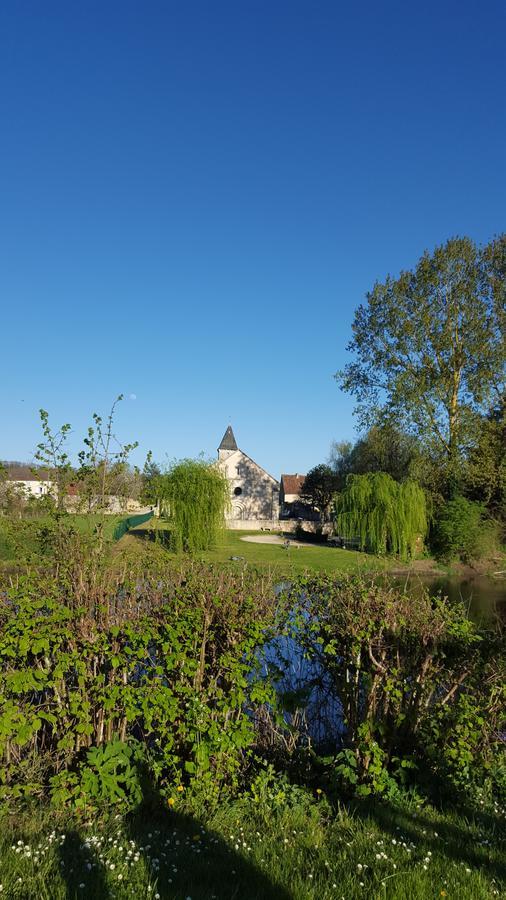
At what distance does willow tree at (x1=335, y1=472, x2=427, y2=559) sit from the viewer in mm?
31141

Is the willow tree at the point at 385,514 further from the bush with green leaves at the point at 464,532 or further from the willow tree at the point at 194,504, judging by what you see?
the willow tree at the point at 194,504

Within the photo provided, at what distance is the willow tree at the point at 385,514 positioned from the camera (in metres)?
31.1

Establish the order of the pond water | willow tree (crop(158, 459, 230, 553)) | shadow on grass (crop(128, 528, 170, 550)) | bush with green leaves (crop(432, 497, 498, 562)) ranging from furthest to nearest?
willow tree (crop(158, 459, 230, 553)), bush with green leaves (crop(432, 497, 498, 562)), shadow on grass (crop(128, 528, 170, 550)), the pond water

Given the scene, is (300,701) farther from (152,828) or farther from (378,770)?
(152,828)

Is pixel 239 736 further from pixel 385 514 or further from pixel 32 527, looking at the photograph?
pixel 385 514

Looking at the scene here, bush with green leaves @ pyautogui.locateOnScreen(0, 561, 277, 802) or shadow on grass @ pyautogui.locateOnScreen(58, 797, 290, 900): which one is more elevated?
bush with green leaves @ pyautogui.locateOnScreen(0, 561, 277, 802)

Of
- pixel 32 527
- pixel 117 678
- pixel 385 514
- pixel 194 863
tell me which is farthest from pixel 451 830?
pixel 385 514

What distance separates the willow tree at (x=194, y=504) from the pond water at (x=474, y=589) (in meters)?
11.6

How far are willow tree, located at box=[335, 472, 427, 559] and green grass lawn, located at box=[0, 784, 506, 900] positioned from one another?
2650 cm

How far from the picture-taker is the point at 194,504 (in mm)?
31891

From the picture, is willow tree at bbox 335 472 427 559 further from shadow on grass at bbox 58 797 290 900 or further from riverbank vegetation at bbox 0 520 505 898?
shadow on grass at bbox 58 797 290 900

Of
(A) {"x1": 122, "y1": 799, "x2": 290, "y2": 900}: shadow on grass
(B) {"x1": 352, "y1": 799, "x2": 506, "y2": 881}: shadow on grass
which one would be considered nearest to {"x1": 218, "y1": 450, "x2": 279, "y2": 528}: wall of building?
(B) {"x1": 352, "y1": 799, "x2": 506, "y2": 881}: shadow on grass

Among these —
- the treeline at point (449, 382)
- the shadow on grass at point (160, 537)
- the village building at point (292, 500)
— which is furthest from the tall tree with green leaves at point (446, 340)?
the village building at point (292, 500)

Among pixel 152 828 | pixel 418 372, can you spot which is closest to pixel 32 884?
pixel 152 828
